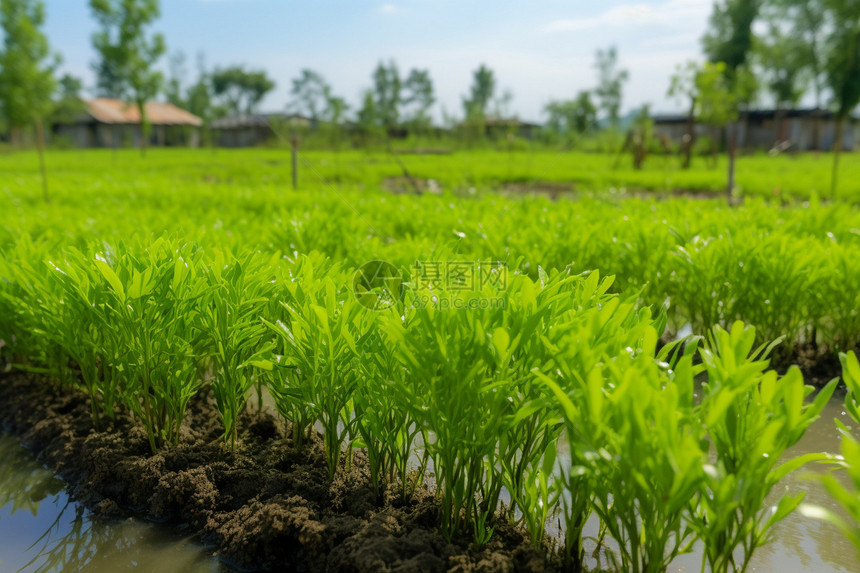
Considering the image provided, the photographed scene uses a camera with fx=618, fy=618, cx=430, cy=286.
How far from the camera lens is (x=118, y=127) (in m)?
52.1

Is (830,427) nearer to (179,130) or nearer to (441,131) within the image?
(441,131)

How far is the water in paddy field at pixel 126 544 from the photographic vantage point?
6.75 feet

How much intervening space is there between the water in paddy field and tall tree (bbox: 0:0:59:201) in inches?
368

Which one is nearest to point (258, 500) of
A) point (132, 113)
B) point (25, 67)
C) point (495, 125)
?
point (25, 67)

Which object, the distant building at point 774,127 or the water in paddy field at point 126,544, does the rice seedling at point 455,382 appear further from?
the distant building at point 774,127

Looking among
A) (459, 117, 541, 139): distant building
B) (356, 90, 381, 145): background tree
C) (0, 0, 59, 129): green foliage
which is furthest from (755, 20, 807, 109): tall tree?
(0, 0, 59, 129): green foliage

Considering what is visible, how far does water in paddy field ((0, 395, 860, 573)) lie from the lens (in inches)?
81.0

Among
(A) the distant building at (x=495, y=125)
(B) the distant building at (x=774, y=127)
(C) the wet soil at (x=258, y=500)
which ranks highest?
(B) the distant building at (x=774, y=127)

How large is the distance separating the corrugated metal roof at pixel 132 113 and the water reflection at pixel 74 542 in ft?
157

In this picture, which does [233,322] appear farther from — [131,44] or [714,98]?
[131,44]

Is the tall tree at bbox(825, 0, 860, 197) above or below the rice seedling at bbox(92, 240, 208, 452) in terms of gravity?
above

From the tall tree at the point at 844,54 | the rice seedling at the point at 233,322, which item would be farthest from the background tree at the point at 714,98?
the tall tree at the point at 844,54

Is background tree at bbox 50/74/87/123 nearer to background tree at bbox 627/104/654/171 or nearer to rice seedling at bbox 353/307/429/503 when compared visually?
background tree at bbox 627/104/654/171

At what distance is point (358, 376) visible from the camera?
2.07 m
